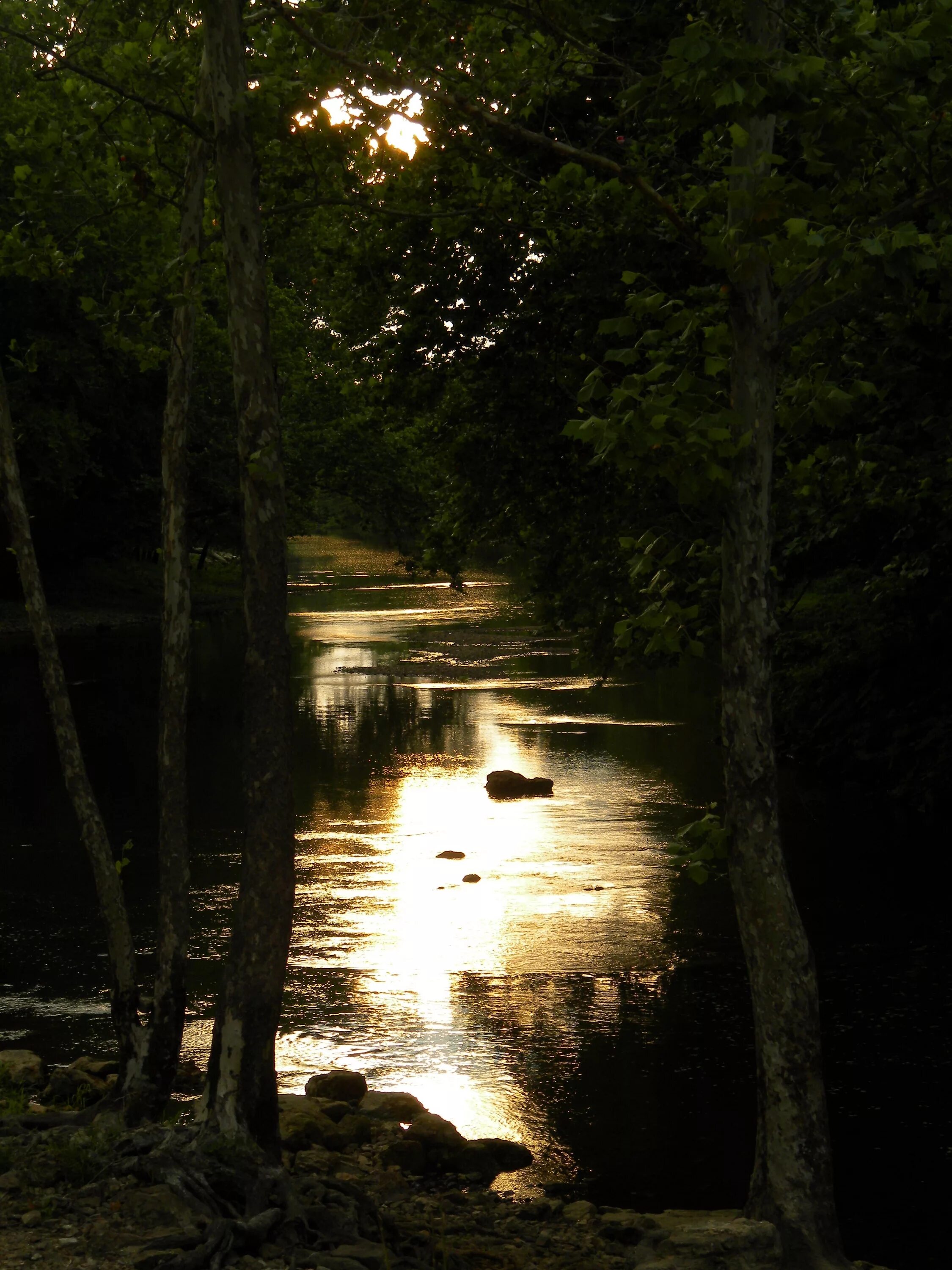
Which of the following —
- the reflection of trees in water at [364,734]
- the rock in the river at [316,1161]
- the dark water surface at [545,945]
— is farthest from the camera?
the reflection of trees in water at [364,734]

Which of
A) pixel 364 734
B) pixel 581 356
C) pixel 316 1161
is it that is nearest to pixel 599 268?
pixel 581 356

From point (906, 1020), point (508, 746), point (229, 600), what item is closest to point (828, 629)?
point (508, 746)

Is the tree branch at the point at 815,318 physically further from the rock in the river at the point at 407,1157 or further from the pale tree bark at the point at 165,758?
the rock in the river at the point at 407,1157

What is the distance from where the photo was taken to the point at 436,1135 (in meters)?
10.9

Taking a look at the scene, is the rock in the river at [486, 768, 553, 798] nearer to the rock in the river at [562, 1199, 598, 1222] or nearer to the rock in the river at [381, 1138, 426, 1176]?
the rock in the river at [381, 1138, 426, 1176]

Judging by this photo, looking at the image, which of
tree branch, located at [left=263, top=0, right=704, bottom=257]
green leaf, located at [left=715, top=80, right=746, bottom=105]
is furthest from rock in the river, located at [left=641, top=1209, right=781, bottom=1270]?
green leaf, located at [left=715, top=80, right=746, bottom=105]

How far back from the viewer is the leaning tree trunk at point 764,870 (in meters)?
9.09

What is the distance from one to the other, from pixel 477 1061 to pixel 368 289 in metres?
10.6

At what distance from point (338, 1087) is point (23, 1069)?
227cm

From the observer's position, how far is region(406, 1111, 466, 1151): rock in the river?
1085cm

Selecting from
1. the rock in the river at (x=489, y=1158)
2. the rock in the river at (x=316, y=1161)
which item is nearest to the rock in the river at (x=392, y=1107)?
the rock in the river at (x=489, y=1158)

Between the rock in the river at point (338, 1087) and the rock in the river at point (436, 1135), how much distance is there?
83cm

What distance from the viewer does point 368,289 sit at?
20188 millimetres

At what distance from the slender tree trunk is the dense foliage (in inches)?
48.1
